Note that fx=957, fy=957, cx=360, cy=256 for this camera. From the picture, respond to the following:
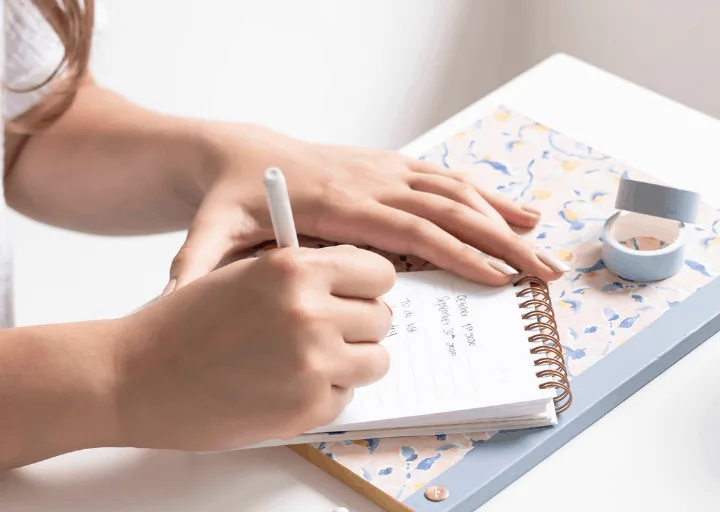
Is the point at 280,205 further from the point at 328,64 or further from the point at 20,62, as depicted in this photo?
the point at 328,64

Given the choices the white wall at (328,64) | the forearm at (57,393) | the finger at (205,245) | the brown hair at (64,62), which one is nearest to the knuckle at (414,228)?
the finger at (205,245)

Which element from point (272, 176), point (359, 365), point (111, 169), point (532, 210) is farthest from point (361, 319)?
point (111, 169)

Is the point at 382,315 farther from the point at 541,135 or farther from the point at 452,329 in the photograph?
the point at 541,135

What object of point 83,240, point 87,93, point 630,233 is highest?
point 87,93

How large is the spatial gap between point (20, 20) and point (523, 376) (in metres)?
0.55

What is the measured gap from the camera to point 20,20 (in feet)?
2.81

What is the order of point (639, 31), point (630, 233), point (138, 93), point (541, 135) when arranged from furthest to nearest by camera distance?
point (639, 31), point (138, 93), point (541, 135), point (630, 233)

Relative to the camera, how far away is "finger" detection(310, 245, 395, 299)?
1.95ft

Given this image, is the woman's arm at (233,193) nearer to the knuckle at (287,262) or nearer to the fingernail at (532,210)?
the fingernail at (532,210)

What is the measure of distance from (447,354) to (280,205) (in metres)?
0.20

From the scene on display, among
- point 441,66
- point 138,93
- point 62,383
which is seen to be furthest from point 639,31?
point 62,383

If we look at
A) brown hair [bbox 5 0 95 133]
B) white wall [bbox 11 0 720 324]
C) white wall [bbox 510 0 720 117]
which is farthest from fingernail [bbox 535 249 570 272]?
white wall [bbox 510 0 720 117]

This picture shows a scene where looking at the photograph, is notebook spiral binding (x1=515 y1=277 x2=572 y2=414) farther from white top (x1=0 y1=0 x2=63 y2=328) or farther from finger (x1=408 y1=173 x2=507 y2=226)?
white top (x1=0 y1=0 x2=63 y2=328)

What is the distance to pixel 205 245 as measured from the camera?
2.39 ft
